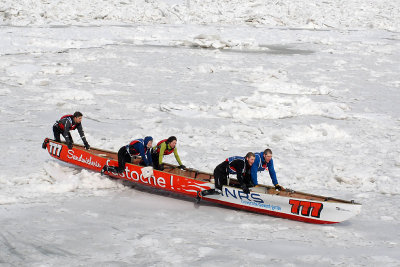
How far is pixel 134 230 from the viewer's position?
804 cm

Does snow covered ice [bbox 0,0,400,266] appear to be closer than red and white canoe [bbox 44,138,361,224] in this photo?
Yes

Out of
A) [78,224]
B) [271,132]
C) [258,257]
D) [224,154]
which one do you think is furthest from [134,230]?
[271,132]

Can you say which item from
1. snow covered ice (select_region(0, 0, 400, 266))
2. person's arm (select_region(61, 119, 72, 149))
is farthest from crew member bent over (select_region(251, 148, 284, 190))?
person's arm (select_region(61, 119, 72, 149))

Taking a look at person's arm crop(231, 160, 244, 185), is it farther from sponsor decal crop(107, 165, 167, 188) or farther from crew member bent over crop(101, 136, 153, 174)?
crew member bent over crop(101, 136, 153, 174)

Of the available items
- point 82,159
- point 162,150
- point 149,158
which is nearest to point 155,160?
point 149,158

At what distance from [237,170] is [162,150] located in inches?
69.0

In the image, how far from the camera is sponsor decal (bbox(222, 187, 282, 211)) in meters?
8.97

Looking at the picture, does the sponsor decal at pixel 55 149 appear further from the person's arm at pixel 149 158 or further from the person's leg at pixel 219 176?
the person's leg at pixel 219 176

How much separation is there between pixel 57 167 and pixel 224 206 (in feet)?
13.1

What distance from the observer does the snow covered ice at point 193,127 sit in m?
7.45

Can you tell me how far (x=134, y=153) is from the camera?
10180mm

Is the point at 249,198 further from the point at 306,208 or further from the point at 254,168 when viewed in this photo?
the point at 306,208

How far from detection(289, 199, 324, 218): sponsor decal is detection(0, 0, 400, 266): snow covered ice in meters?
0.23

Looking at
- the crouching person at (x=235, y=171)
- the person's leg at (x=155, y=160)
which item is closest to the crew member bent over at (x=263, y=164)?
the crouching person at (x=235, y=171)
